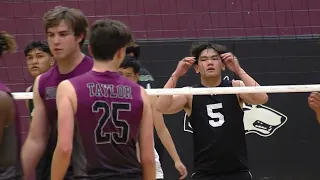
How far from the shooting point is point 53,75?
167 inches

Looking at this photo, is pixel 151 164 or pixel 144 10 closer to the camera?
pixel 151 164

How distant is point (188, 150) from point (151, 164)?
4.07 m

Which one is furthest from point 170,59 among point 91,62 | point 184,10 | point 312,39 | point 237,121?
point 91,62

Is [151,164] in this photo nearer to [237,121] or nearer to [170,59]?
[237,121]

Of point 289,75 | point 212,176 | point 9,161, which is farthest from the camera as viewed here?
point 289,75

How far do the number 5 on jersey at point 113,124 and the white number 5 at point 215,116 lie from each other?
2.09 m

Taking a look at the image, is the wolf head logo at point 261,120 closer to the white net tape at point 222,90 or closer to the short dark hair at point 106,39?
the white net tape at point 222,90

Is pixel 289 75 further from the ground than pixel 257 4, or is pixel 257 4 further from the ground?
pixel 257 4

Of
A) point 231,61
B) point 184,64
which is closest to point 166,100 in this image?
point 184,64

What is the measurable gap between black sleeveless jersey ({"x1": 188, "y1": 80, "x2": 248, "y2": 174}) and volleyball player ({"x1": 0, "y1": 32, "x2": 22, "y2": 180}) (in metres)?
2.20

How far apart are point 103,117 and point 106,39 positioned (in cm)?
41

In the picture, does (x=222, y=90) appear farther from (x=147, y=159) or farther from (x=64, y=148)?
(x=64, y=148)

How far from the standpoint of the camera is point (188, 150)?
7.89 meters

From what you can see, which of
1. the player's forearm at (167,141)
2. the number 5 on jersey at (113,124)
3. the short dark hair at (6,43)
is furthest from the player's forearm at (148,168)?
the player's forearm at (167,141)
